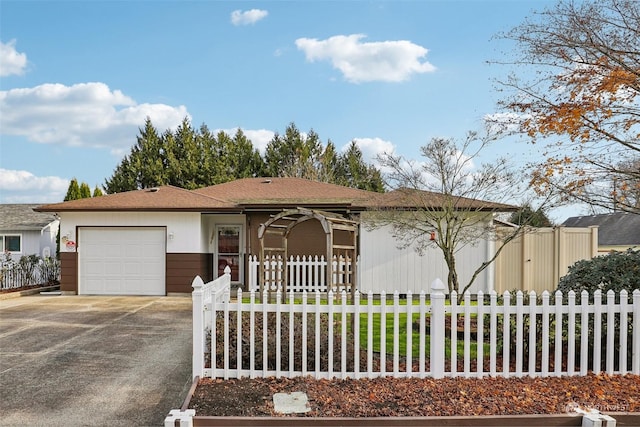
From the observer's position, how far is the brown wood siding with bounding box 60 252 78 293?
14.0m

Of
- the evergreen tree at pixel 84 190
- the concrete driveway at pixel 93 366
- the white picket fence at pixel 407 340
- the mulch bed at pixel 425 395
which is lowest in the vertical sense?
the concrete driveway at pixel 93 366

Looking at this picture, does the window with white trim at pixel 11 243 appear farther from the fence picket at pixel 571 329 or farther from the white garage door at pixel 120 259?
the fence picket at pixel 571 329

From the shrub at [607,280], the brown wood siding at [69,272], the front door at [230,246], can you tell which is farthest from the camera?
the front door at [230,246]

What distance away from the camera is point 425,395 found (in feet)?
15.3

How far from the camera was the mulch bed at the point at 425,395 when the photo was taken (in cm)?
429

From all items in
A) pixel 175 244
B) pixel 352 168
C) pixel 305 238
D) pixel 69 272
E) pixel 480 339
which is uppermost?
pixel 352 168

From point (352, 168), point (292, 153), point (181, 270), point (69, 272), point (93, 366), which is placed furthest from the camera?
point (352, 168)

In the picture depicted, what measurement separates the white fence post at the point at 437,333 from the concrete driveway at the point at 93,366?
274 cm

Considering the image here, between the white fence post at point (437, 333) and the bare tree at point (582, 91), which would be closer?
the white fence post at point (437, 333)

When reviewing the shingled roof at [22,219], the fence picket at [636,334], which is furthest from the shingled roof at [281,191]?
the fence picket at [636,334]

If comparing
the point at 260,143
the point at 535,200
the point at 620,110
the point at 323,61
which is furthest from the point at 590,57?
the point at 260,143

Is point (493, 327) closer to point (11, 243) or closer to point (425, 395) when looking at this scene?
point (425, 395)

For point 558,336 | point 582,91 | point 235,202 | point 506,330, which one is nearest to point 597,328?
point 558,336

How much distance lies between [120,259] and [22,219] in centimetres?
1062
